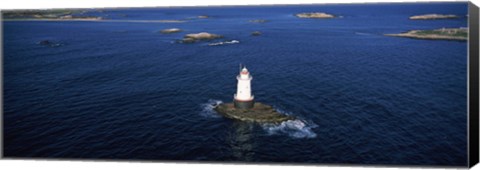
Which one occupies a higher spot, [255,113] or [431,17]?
[431,17]

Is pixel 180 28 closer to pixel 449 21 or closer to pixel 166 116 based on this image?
pixel 166 116

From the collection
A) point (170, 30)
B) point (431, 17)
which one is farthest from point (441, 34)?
point (170, 30)

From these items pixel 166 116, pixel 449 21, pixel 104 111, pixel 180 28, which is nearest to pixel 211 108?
pixel 166 116

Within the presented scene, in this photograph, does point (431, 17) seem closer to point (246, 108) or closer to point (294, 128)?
point (294, 128)

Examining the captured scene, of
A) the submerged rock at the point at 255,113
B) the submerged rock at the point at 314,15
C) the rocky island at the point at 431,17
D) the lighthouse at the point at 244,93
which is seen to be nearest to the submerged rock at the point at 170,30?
the submerged rock at the point at 314,15

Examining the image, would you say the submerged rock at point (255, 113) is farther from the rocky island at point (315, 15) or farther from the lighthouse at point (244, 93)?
the rocky island at point (315, 15)
